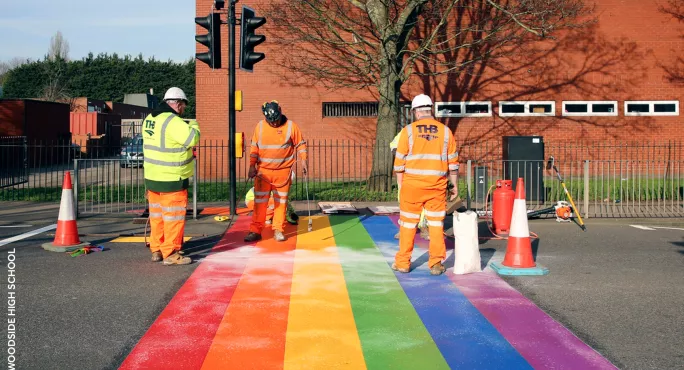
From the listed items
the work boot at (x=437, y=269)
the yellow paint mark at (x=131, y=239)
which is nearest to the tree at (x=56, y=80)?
the yellow paint mark at (x=131, y=239)

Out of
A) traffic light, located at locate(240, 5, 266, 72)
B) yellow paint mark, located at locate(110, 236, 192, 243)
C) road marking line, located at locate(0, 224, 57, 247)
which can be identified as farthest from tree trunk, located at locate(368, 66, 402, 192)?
road marking line, located at locate(0, 224, 57, 247)

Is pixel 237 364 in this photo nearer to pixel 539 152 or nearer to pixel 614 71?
pixel 539 152

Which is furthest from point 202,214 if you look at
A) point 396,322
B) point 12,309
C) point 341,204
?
point 396,322

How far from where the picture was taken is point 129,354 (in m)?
5.05

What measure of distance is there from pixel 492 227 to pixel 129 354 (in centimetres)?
758

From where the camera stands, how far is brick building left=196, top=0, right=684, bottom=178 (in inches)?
925

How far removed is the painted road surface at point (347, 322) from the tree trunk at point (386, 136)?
9.14m

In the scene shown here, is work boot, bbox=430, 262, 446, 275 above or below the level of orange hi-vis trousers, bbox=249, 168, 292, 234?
below

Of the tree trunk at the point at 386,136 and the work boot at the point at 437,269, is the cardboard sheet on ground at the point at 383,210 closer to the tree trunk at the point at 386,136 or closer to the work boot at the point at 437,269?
the tree trunk at the point at 386,136

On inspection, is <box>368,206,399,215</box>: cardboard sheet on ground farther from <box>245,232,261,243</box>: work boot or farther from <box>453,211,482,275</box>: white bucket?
<box>453,211,482,275</box>: white bucket

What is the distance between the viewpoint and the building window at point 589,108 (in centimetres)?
2378

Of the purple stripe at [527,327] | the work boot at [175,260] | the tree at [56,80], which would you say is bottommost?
the purple stripe at [527,327]

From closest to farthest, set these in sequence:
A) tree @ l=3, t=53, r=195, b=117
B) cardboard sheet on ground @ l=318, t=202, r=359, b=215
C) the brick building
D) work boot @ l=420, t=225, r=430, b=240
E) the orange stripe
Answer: the orange stripe < work boot @ l=420, t=225, r=430, b=240 < cardboard sheet on ground @ l=318, t=202, r=359, b=215 < the brick building < tree @ l=3, t=53, r=195, b=117

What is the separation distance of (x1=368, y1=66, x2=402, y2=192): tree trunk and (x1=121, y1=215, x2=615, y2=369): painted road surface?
30.0 feet
